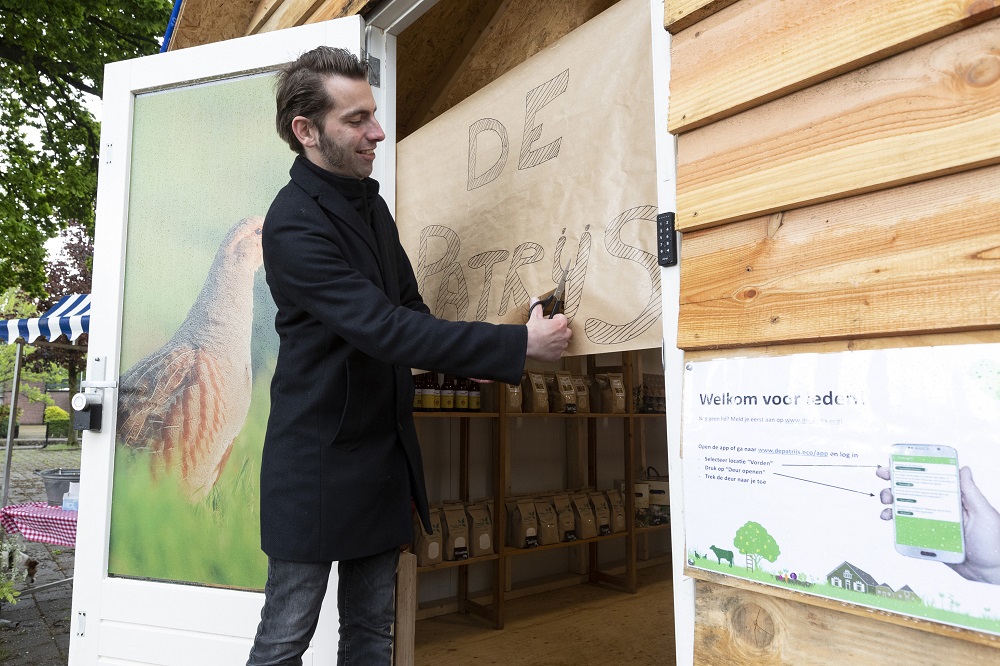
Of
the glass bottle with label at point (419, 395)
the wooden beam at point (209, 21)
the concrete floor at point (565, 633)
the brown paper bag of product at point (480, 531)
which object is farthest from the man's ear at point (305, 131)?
the brown paper bag of product at point (480, 531)

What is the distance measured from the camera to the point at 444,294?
2.06 meters

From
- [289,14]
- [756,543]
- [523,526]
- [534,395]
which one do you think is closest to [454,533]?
[523,526]

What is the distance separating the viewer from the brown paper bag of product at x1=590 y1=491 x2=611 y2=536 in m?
4.56

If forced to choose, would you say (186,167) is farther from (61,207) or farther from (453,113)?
(61,207)

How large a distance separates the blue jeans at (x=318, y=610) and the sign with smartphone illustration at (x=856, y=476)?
0.72 metres

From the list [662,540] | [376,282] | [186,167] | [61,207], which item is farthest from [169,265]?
[61,207]

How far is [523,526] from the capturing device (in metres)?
4.14

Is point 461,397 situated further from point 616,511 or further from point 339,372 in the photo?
point 339,372

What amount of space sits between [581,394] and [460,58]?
2363mm

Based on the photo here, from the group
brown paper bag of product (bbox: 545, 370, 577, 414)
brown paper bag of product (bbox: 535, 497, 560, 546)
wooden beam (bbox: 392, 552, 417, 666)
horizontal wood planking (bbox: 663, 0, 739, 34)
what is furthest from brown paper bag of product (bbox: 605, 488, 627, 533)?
horizontal wood planking (bbox: 663, 0, 739, 34)

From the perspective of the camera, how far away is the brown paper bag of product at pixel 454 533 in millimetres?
3822

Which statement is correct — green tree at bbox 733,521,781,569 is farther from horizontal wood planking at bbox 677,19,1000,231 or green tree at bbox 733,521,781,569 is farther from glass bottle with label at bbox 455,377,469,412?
glass bottle with label at bbox 455,377,469,412

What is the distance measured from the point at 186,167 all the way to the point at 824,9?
6.63 ft

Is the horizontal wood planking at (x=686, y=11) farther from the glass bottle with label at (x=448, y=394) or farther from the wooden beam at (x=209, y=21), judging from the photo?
the glass bottle with label at (x=448, y=394)
